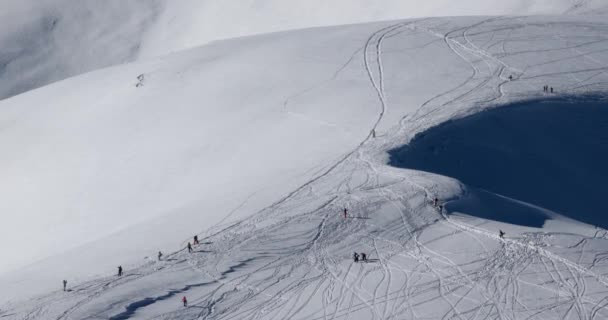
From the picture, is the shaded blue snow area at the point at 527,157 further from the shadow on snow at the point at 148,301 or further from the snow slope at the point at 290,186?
the shadow on snow at the point at 148,301

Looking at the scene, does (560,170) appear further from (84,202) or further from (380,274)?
(84,202)

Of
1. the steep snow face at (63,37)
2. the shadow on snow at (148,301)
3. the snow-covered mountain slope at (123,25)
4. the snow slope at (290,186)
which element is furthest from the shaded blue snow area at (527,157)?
the steep snow face at (63,37)

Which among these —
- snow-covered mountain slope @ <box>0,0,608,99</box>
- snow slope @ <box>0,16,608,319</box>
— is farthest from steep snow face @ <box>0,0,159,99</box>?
snow slope @ <box>0,16,608,319</box>

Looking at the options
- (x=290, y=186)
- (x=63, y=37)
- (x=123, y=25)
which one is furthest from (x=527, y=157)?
(x=123, y=25)

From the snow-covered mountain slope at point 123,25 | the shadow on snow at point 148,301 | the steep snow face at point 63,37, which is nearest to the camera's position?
the shadow on snow at point 148,301

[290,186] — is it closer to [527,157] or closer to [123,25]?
Answer: [527,157]

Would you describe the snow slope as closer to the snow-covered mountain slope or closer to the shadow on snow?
the shadow on snow
